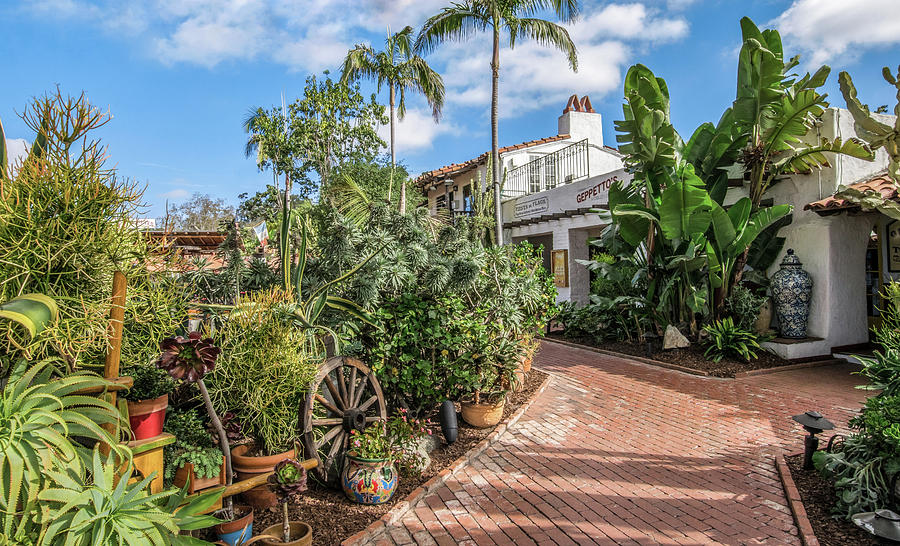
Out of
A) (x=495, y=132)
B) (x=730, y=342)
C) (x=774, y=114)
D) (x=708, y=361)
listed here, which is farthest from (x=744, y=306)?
(x=495, y=132)

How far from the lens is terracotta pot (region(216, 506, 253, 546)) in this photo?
11.0ft

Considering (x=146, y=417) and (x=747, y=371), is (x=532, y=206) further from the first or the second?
(x=146, y=417)

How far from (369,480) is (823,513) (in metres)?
3.69

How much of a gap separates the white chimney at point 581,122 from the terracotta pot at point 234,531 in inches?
813

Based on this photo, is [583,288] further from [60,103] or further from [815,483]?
[60,103]

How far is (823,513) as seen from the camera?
4094mm

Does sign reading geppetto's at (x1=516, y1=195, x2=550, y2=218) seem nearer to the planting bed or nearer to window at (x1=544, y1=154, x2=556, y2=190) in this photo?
window at (x1=544, y1=154, x2=556, y2=190)

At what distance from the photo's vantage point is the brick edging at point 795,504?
3.74m

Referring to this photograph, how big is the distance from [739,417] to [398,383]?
4503 millimetres

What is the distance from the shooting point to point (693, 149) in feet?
33.2

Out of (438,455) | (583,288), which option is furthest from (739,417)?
(583,288)

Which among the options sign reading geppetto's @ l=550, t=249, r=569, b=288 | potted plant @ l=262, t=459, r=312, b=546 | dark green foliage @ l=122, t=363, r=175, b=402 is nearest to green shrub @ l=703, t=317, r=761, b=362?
sign reading geppetto's @ l=550, t=249, r=569, b=288

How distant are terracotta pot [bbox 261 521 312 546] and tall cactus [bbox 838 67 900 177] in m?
8.01

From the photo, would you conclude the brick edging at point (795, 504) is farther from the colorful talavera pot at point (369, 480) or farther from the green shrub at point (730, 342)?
the green shrub at point (730, 342)
